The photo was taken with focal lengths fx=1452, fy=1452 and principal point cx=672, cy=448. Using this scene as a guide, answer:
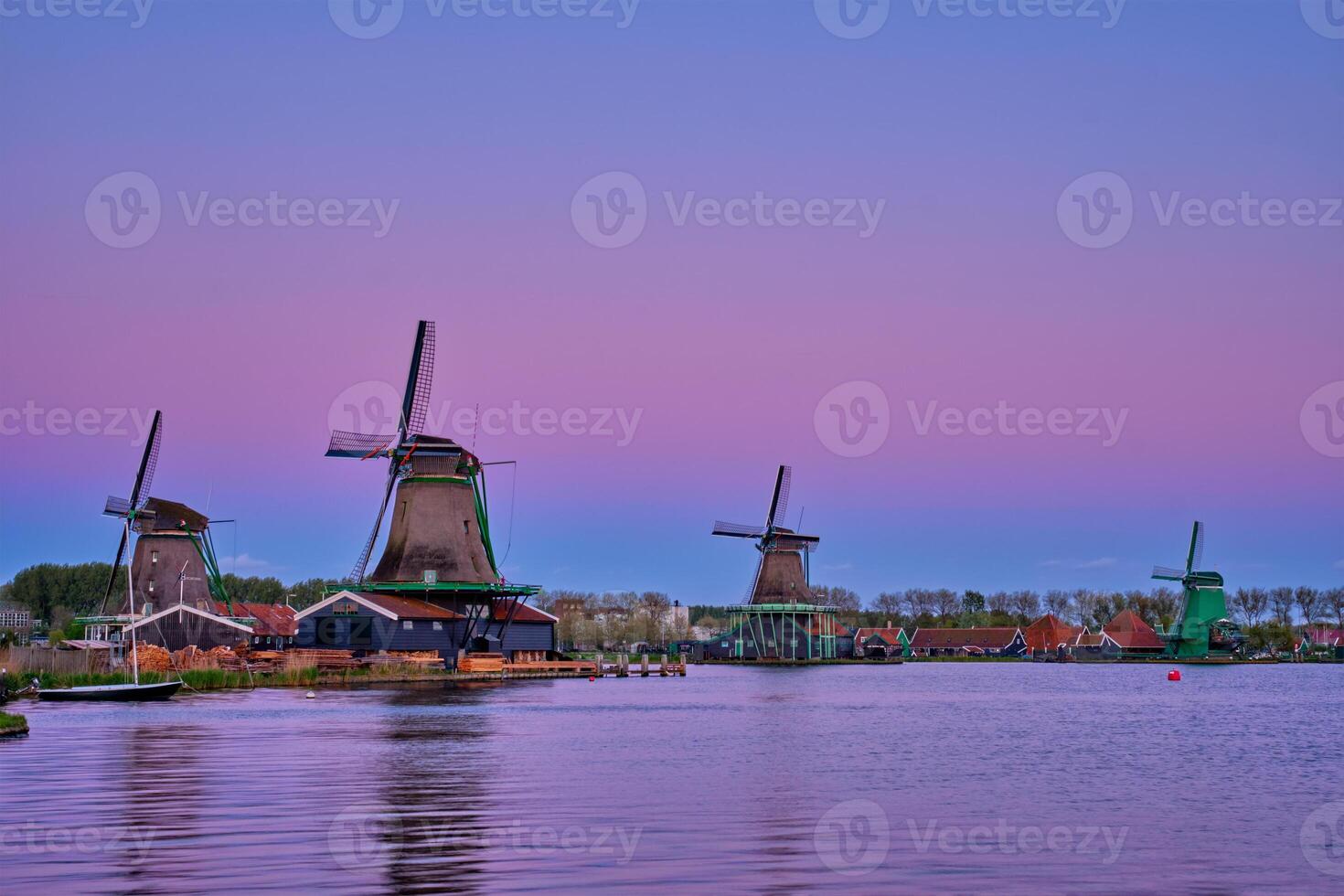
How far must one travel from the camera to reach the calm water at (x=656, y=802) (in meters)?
17.5

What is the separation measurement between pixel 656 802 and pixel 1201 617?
127 m

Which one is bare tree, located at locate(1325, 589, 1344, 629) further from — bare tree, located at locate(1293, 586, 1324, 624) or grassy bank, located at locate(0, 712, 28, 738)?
grassy bank, located at locate(0, 712, 28, 738)

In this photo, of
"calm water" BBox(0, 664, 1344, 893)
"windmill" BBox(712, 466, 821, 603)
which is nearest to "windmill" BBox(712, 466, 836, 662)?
"windmill" BBox(712, 466, 821, 603)

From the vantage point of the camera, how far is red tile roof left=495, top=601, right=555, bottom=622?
3105 inches

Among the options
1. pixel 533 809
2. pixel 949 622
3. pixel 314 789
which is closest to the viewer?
pixel 533 809

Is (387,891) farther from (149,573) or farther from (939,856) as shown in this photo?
(149,573)

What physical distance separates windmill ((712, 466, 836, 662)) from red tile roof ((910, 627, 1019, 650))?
48894 millimetres

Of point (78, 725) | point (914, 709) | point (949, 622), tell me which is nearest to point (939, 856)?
point (78, 725)

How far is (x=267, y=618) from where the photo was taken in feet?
338

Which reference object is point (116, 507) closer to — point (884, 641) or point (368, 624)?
point (368, 624)

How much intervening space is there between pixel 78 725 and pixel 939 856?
29119 millimetres

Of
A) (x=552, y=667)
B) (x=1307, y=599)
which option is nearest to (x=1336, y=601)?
(x=1307, y=599)

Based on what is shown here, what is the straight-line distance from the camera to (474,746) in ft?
115

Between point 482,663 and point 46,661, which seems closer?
point 46,661
